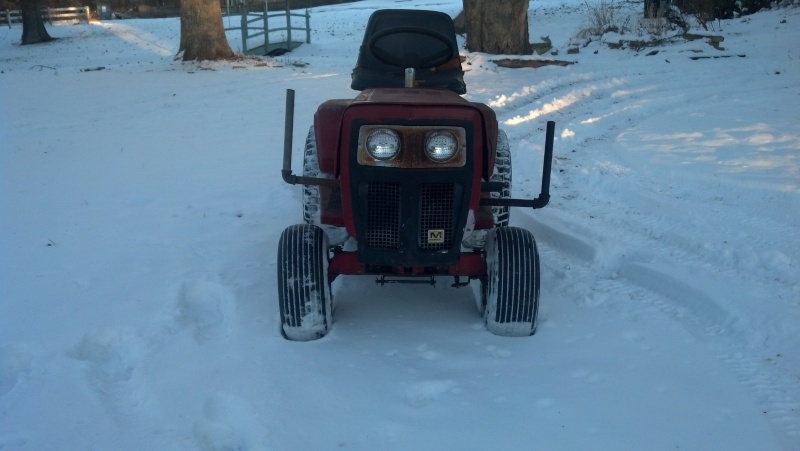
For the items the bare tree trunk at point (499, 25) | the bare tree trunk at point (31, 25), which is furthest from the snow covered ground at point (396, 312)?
the bare tree trunk at point (31, 25)

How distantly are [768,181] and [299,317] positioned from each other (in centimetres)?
427

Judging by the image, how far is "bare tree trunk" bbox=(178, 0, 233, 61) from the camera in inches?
571

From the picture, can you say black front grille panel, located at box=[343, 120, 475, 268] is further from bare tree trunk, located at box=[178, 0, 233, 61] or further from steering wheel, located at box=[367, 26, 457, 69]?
bare tree trunk, located at box=[178, 0, 233, 61]

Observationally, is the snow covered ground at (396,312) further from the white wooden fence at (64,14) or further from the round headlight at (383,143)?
the white wooden fence at (64,14)

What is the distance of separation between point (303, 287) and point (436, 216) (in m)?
0.77

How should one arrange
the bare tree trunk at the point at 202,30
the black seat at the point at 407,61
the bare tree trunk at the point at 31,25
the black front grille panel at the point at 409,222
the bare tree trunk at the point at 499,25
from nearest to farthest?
the black front grille panel at the point at 409,222 → the black seat at the point at 407,61 → the bare tree trunk at the point at 499,25 → the bare tree trunk at the point at 202,30 → the bare tree trunk at the point at 31,25

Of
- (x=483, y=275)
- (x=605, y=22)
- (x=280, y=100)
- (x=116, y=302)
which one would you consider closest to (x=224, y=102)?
(x=280, y=100)

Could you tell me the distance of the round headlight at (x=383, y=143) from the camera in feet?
10.9

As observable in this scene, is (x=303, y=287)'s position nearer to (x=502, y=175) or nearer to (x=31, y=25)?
(x=502, y=175)

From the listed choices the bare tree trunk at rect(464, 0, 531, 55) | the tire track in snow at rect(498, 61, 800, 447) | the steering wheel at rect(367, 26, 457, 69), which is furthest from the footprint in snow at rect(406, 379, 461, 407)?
the bare tree trunk at rect(464, 0, 531, 55)

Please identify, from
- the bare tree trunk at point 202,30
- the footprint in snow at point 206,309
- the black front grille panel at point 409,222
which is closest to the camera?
the black front grille panel at point 409,222

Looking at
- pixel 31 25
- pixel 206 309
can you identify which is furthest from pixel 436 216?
pixel 31 25

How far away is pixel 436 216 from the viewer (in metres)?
3.47

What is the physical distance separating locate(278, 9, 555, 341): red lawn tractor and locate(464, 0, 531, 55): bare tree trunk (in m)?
10.8
